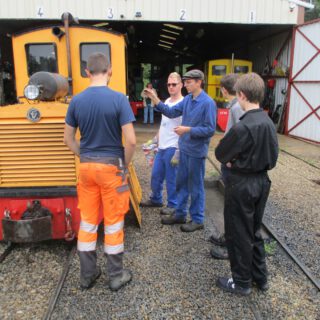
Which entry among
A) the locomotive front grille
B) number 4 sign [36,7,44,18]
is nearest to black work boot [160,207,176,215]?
the locomotive front grille

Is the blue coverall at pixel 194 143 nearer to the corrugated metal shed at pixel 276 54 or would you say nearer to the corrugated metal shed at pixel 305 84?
the corrugated metal shed at pixel 305 84

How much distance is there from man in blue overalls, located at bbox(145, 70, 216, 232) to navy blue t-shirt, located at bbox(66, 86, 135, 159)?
1199 millimetres

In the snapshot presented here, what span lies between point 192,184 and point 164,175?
871 millimetres

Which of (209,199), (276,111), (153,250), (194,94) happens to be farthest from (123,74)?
(276,111)

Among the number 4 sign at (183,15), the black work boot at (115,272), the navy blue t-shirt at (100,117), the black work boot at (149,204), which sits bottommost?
the black work boot at (149,204)

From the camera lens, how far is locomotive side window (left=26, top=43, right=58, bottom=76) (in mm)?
4305

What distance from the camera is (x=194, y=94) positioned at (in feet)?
13.5

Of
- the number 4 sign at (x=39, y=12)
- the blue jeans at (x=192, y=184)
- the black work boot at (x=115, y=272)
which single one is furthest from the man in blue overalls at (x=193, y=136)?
the number 4 sign at (x=39, y=12)

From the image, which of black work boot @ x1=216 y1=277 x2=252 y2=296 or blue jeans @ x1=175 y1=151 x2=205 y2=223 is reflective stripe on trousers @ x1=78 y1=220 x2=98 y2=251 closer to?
black work boot @ x1=216 y1=277 x2=252 y2=296

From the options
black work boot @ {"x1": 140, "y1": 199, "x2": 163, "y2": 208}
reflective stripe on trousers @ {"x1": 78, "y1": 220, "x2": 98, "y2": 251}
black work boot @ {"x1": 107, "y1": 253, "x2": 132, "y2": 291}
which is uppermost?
reflective stripe on trousers @ {"x1": 78, "y1": 220, "x2": 98, "y2": 251}

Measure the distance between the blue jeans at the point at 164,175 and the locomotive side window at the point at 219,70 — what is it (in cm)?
1073

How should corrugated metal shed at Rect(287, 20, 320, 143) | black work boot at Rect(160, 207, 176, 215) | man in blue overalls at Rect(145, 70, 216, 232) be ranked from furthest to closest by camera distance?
corrugated metal shed at Rect(287, 20, 320, 143), black work boot at Rect(160, 207, 176, 215), man in blue overalls at Rect(145, 70, 216, 232)

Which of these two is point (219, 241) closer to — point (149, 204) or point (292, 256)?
point (292, 256)

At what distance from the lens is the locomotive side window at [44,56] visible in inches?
170
